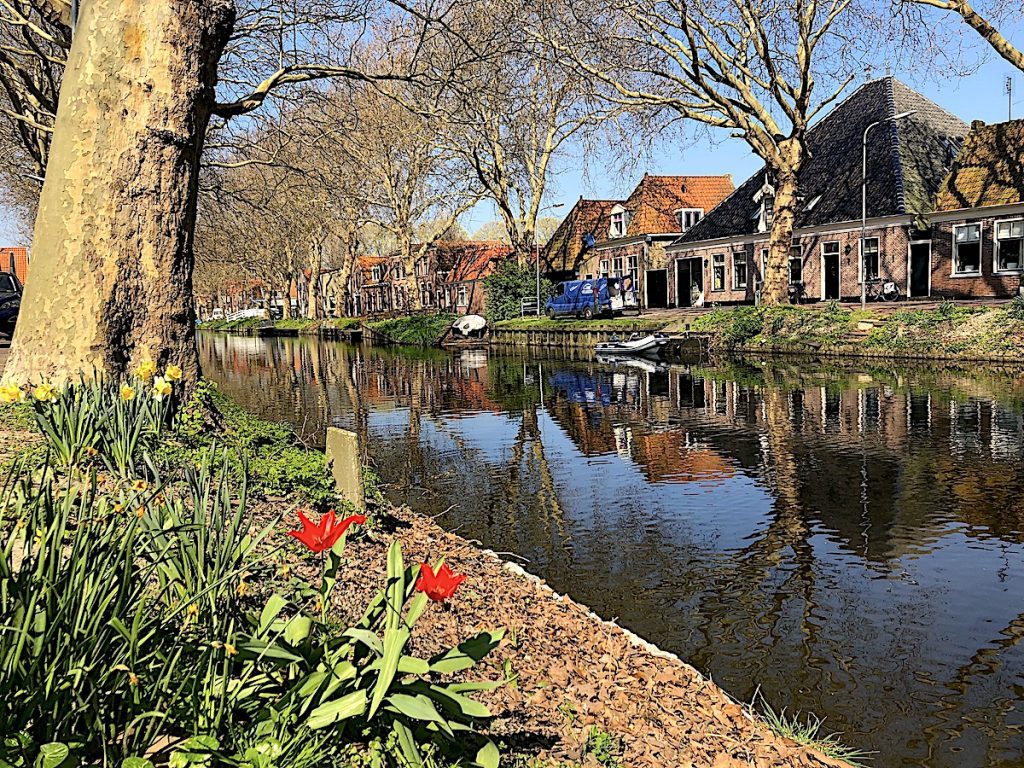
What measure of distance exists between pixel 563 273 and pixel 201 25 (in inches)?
1885

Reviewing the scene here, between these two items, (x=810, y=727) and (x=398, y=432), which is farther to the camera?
(x=398, y=432)

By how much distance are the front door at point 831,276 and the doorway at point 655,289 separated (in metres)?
11.6

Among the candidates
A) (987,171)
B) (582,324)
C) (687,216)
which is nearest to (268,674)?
(582,324)

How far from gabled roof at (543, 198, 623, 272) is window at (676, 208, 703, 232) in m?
6.67

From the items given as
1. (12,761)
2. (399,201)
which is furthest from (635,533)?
(399,201)

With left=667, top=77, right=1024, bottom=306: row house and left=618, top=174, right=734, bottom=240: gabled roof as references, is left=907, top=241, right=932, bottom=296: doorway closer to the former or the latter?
left=667, top=77, right=1024, bottom=306: row house

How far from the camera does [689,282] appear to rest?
45.3 metres

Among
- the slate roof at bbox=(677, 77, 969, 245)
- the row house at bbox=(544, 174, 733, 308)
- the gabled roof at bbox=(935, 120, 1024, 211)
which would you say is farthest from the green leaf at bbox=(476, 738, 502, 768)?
the row house at bbox=(544, 174, 733, 308)

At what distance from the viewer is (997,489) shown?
9523 millimetres

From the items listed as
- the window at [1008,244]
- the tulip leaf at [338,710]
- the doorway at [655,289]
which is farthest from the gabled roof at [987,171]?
the tulip leaf at [338,710]

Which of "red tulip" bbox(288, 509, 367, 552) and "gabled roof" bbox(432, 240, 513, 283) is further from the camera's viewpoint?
"gabled roof" bbox(432, 240, 513, 283)

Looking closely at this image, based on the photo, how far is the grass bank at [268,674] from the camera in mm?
2473

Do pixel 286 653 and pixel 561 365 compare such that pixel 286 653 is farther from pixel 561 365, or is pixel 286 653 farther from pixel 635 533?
pixel 561 365

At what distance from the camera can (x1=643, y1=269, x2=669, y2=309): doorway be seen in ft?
157
